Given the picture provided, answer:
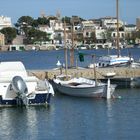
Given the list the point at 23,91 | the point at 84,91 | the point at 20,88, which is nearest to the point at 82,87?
the point at 84,91

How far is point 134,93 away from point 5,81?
12.9 meters

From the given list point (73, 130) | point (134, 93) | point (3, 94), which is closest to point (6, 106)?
point (3, 94)

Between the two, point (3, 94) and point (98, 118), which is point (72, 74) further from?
point (98, 118)

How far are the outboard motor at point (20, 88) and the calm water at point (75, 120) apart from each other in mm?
742

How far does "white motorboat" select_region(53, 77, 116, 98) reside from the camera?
46.1 meters

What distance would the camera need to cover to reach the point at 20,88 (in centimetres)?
4088

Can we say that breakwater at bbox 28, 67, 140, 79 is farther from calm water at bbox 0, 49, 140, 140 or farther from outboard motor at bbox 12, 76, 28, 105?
outboard motor at bbox 12, 76, 28, 105

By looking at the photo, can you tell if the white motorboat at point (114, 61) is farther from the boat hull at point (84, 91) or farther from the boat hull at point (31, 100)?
the boat hull at point (31, 100)

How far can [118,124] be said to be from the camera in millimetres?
34844

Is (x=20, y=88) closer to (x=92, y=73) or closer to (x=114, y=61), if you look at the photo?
(x=92, y=73)

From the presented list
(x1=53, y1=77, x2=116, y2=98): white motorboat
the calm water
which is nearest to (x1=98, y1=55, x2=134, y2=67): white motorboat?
(x1=53, y1=77, x2=116, y2=98): white motorboat

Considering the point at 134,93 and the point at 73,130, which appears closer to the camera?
the point at 73,130

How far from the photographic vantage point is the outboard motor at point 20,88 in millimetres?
40906

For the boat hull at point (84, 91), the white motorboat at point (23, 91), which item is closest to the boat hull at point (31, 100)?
the white motorboat at point (23, 91)
